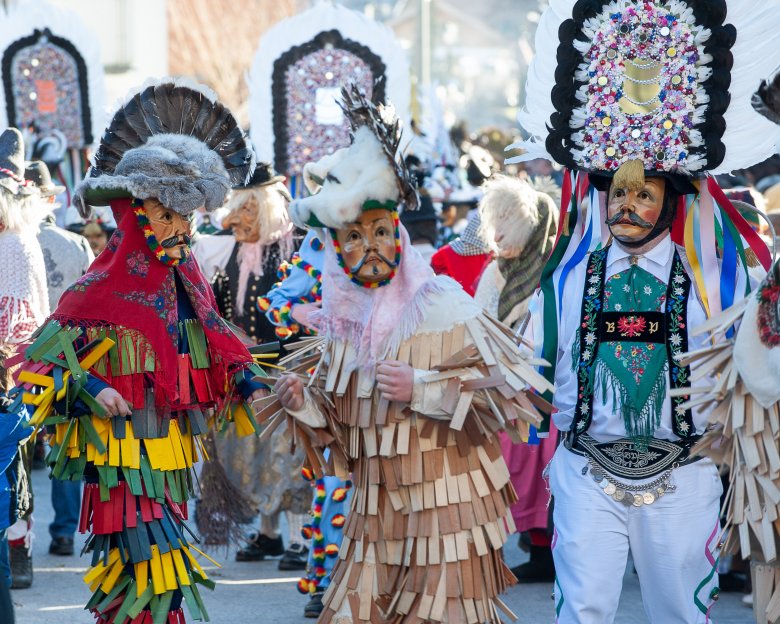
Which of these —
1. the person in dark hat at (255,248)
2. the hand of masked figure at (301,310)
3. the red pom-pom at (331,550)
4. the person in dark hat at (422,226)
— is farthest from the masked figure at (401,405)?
the person in dark hat at (422,226)

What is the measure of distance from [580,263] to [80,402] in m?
1.98

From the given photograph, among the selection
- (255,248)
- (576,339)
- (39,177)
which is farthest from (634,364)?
(39,177)

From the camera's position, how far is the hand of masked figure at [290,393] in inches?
195

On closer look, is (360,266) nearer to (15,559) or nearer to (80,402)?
(80,402)

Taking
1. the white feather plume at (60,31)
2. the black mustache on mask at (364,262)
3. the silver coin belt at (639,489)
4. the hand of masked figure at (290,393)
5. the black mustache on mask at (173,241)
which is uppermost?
the white feather plume at (60,31)

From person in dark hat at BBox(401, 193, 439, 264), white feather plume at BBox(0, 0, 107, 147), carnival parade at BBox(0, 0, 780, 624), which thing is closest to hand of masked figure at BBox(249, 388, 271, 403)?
carnival parade at BBox(0, 0, 780, 624)

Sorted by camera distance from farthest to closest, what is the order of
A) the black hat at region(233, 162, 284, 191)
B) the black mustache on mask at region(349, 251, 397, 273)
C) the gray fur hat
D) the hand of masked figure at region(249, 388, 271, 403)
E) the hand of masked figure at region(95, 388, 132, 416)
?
the black hat at region(233, 162, 284, 191) < the hand of masked figure at region(249, 388, 271, 403) < the gray fur hat < the hand of masked figure at region(95, 388, 132, 416) < the black mustache on mask at region(349, 251, 397, 273)

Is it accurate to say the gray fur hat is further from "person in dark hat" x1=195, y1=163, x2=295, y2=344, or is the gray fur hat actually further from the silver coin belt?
"person in dark hat" x1=195, y1=163, x2=295, y2=344

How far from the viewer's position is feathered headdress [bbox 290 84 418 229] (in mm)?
4855

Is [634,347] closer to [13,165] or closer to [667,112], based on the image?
[667,112]

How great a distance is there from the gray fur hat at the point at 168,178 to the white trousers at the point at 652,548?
186 cm

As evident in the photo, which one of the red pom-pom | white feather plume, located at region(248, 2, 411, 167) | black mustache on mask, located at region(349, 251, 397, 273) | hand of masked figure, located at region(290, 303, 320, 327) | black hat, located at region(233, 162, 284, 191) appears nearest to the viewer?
black mustache on mask, located at region(349, 251, 397, 273)

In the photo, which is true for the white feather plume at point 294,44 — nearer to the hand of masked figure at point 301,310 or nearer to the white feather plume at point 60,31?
the hand of masked figure at point 301,310

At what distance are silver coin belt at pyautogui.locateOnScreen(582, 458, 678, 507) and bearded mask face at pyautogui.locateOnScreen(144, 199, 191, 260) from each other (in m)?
1.89
